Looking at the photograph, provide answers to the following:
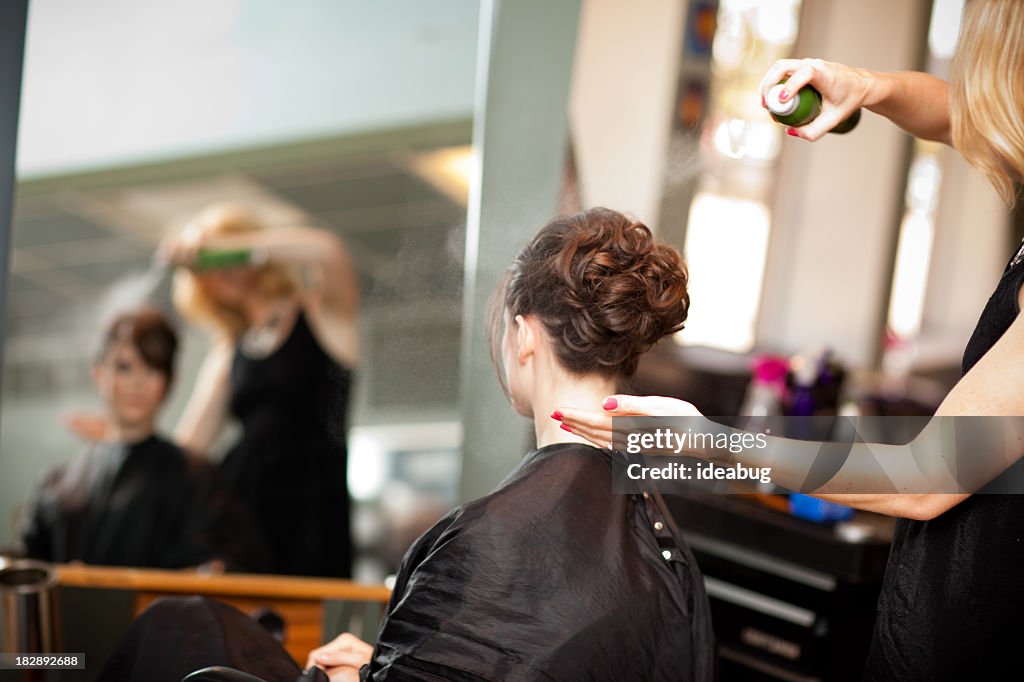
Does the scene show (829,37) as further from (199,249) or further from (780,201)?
(199,249)

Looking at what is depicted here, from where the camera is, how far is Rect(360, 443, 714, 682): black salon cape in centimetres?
135

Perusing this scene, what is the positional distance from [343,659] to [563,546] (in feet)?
1.33

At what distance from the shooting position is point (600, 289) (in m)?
1.43

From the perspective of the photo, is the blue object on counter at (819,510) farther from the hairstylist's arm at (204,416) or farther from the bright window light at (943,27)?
the hairstylist's arm at (204,416)

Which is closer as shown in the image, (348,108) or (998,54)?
(998,54)

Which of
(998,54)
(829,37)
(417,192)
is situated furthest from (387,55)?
(998,54)

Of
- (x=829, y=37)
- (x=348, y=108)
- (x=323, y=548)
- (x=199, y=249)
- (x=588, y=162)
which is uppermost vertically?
(x=829, y=37)

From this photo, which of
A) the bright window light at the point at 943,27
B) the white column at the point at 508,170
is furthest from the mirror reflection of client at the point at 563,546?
the bright window light at the point at 943,27

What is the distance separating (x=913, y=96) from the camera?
5.19ft

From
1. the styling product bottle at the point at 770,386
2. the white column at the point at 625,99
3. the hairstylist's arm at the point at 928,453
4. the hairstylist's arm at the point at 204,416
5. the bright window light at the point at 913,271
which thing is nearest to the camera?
the hairstylist's arm at the point at 928,453

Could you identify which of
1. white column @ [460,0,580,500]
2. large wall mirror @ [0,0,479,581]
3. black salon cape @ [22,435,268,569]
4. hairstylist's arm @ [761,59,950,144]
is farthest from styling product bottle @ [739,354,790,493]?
black salon cape @ [22,435,268,569]

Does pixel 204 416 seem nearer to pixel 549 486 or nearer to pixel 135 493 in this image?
pixel 135 493

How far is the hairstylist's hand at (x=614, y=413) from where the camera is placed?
4.06 feet

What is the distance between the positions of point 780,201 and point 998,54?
198 cm
